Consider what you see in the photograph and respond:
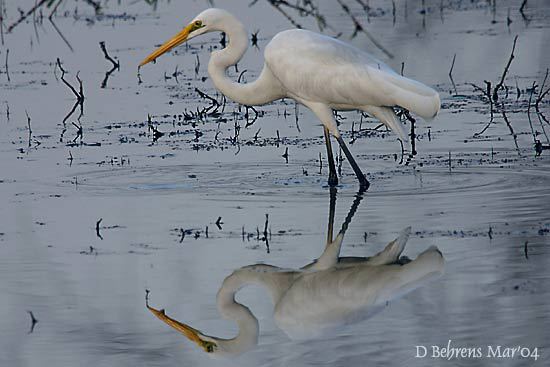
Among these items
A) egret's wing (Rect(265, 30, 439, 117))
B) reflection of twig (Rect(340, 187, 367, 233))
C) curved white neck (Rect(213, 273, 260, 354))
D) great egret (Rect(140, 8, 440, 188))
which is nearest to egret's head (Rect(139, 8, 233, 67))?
great egret (Rect(140, 8, 440, 188))

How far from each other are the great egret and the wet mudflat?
0.48m

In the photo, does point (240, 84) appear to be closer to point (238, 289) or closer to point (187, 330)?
point (238, 289)

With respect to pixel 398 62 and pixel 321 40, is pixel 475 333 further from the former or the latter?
pixel 398 62

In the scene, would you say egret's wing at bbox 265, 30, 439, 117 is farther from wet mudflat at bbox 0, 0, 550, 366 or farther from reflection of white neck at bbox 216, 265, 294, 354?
reflection of white neck at bbox 216, 265, 294, 354

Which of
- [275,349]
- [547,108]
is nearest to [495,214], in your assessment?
[275,349]

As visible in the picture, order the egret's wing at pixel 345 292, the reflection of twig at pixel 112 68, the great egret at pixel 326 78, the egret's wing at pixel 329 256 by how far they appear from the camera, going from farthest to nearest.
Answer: the reflection of twig at pixel 112 68, the great egret at pixel 326 78, the egret's wing at pixel 329 256, the egret's wing at pixel 345 292

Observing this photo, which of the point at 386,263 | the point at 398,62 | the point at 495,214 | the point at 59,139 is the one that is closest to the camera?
the point at 386,263

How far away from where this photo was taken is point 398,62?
47.2ft

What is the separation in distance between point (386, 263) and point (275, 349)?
1.45 m

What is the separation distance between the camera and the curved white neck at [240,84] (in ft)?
32.0

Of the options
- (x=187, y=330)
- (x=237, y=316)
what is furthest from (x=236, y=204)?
(x=187, y=330)

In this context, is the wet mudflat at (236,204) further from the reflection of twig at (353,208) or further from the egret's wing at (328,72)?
the egret's wing at (328,72)

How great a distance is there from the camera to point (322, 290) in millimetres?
6688

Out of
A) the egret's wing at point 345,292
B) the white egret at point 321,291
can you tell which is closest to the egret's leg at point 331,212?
the white egret at point 321,291
